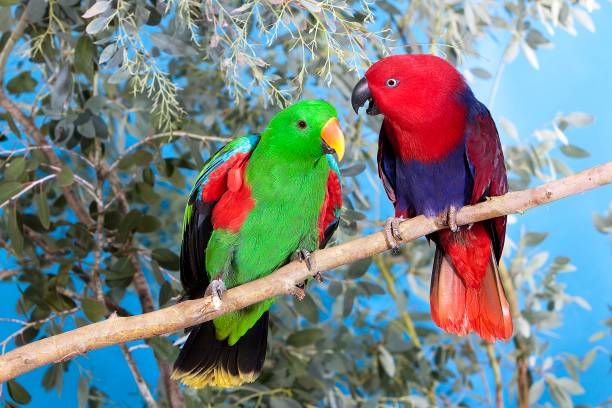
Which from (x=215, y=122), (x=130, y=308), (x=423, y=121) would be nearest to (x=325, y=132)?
(x=423, y=121)

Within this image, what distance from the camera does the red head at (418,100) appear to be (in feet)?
4.31

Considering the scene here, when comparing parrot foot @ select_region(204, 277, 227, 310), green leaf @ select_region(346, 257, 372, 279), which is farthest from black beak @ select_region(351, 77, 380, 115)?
green leaf @ select_region(346, 257, 372, 279)

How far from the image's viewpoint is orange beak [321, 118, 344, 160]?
1.32m

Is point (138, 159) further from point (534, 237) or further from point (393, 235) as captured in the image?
point (534, 237)

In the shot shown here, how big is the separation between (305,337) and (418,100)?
3.16 feet

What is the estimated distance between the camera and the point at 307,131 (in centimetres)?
134

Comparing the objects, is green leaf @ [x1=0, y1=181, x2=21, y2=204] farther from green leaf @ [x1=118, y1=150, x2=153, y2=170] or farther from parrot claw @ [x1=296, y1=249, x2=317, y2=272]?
parrot claw @ [x1=296, y1=249, x2=317, y2=272]

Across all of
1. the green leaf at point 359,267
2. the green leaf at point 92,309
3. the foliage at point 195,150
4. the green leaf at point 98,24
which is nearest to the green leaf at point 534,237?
the foliage at point 195,150

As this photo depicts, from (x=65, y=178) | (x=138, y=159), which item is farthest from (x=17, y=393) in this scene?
(x=138, y=159)

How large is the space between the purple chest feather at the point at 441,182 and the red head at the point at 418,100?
0.06 ft

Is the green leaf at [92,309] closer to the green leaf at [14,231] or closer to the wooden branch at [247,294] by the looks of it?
the green leaf at [14,231]

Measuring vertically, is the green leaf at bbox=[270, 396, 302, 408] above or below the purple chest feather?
below

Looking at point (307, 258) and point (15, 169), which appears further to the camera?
point (15, 169)

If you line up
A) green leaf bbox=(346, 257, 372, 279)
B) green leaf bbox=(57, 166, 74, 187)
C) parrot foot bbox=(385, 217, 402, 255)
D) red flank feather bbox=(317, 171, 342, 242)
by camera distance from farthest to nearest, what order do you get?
green leaf bbox=(346, 257, 372, 279) < green leaf bbox=(57, 166, 74, 187) < red flank feather bbox=(317, 171, 342, 242) < parrot foot bbox=(385, 217, 402, 255)
